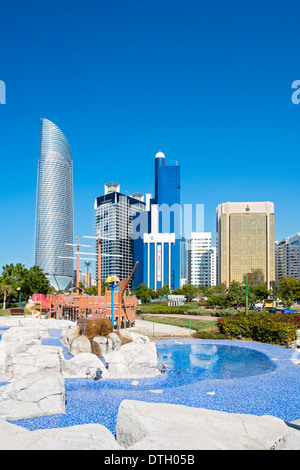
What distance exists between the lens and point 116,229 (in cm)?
17000

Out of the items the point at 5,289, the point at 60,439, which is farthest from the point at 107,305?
the point at 5,289

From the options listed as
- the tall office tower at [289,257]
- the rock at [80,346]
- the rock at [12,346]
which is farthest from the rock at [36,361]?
the tall office tower at [289,257]

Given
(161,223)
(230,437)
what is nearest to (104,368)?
(230,437)

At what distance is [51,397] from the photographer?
942 centimetres

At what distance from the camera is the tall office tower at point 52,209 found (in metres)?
166

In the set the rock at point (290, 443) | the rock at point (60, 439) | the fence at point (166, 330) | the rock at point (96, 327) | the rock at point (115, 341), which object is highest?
the rock at point (290, 443)

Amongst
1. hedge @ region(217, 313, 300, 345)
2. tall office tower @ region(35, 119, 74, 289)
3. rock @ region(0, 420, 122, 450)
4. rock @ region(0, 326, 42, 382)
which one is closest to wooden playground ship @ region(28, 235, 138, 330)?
rock @ region(0, 326, 42, 382)

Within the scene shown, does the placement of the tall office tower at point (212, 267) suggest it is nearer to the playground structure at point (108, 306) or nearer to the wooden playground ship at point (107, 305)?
the wooden playground ship at point (107, 305)

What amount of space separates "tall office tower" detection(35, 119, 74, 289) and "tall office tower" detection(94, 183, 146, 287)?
54.1 ft

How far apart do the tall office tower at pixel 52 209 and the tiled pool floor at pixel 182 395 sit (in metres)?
155

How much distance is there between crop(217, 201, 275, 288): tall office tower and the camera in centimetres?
11325

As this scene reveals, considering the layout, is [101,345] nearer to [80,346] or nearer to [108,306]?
[80,346]

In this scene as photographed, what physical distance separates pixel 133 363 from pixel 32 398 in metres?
5.04

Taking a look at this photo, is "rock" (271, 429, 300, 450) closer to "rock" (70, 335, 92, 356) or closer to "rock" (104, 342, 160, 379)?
"rock" (104, 342, 160, 379)
